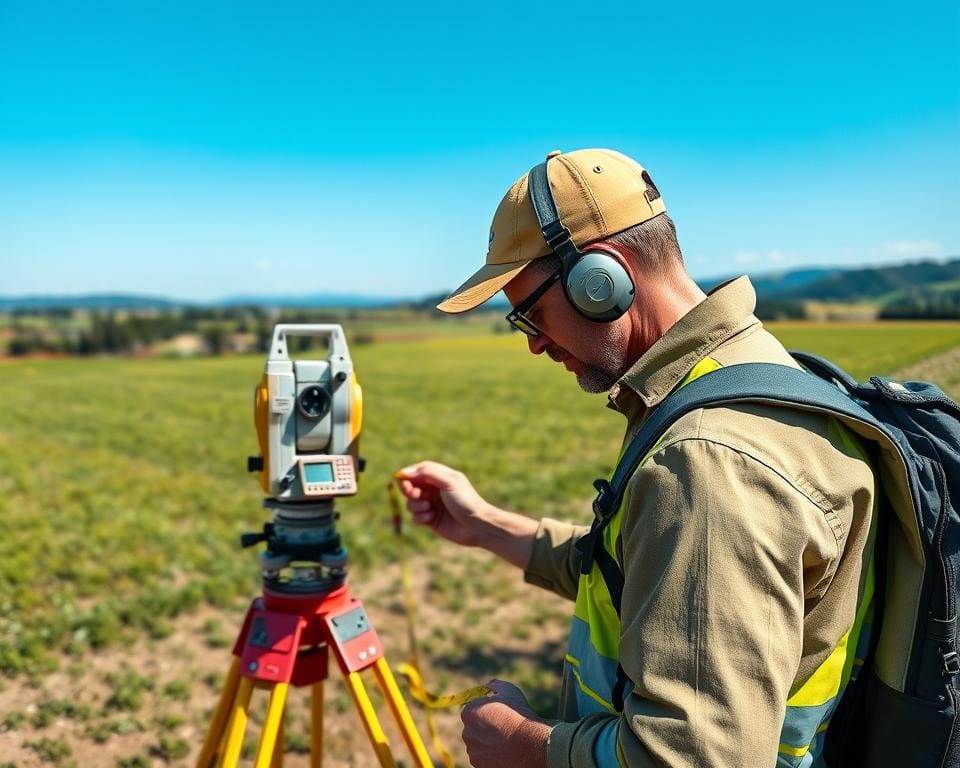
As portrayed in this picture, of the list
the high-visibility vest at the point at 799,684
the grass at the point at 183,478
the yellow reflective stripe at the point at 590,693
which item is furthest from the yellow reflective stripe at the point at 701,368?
the grass at the point at 183,478

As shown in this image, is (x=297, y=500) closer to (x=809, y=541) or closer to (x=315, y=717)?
(x=315, y=717)

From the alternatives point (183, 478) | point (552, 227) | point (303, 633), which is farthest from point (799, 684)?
point (183, 478)

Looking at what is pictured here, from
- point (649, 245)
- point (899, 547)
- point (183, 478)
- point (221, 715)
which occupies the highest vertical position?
point (649, 245)

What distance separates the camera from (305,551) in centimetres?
269

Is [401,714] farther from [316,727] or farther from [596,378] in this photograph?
[596,378]

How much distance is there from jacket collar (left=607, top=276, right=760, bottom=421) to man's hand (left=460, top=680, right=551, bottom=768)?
2.63 ft

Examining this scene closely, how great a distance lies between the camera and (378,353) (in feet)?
191

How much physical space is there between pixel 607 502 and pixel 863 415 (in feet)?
1.88

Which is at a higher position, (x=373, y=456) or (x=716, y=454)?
(x=716, y=454)

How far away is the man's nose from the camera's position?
1.99 metres

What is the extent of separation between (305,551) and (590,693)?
1.39 m

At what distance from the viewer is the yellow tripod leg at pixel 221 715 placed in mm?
2697

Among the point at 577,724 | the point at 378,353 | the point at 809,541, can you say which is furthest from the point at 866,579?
the point at 378,353

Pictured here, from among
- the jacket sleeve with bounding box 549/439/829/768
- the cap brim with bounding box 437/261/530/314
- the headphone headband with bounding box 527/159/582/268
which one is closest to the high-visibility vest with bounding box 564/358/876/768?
the jacket sleeve with bounding box 549/439/829/768
